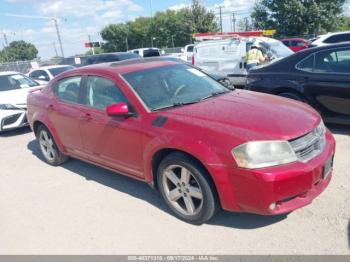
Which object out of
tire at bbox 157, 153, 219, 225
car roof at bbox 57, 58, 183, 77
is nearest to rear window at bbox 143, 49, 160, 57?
car roof at bbox 57, 58, 183, 77

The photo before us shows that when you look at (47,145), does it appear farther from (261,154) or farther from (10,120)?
(261,154)

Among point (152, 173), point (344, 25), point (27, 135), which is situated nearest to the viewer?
point (152, 173)

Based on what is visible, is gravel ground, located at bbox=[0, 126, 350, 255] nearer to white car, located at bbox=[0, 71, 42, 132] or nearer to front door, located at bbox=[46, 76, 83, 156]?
front door, located at bbox=[46, 76, 83, 156]

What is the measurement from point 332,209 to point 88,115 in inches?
119

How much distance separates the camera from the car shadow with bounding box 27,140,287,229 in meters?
3.64

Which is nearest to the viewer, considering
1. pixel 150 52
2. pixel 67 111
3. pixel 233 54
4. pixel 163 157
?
pixel 163 157

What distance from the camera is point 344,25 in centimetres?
4006

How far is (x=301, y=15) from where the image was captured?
36500mm

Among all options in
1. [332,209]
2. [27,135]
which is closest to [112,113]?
[332,209]

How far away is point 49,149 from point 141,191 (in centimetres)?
213

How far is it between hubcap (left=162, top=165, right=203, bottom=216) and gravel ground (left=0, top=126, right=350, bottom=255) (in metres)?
0.18

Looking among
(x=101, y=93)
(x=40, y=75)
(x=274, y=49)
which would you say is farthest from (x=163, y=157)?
(x=40, y=75)

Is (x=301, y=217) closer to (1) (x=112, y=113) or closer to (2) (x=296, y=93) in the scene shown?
(1) (x=112, y=113)

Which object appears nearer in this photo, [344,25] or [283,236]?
[283,236]
